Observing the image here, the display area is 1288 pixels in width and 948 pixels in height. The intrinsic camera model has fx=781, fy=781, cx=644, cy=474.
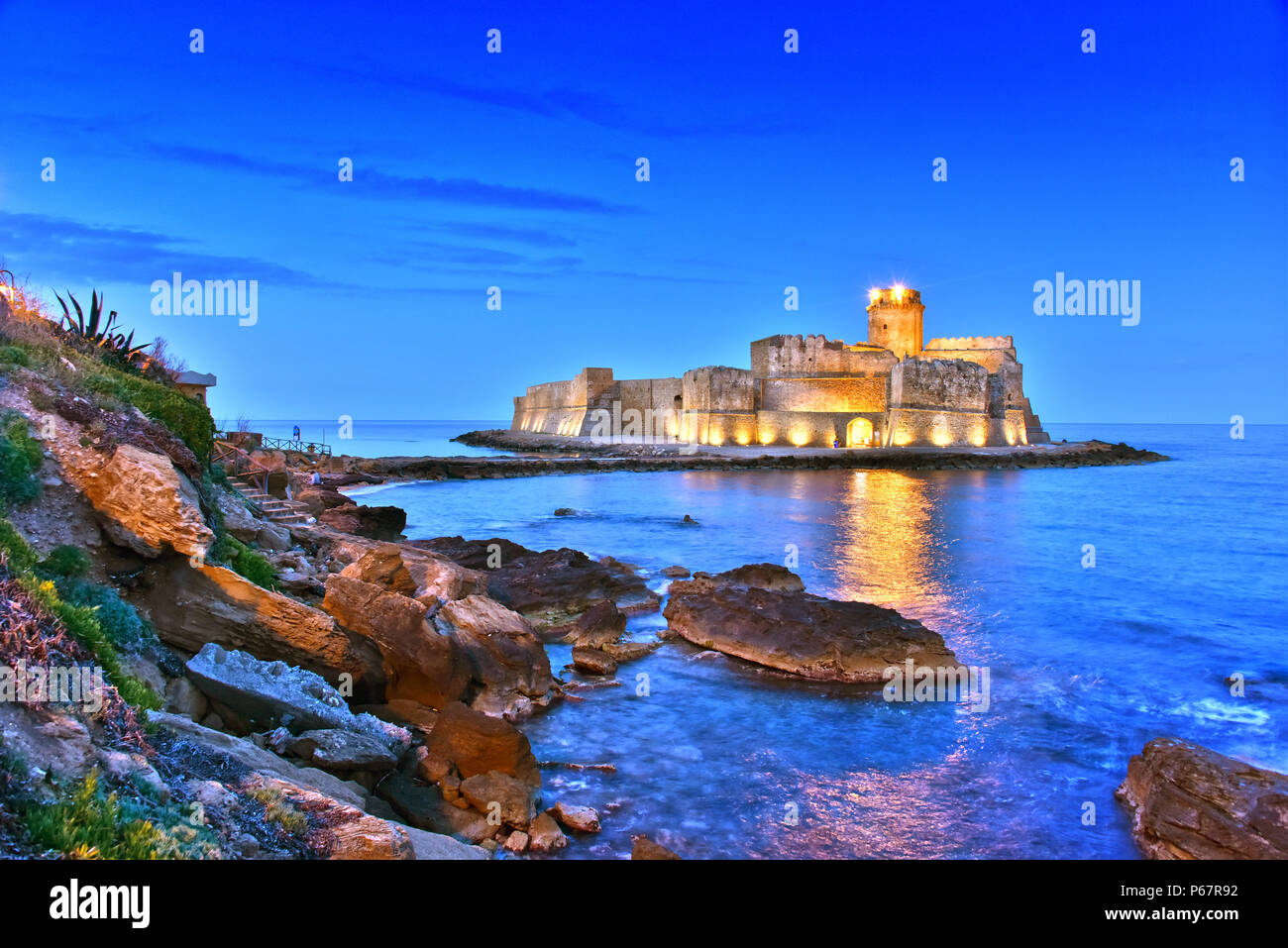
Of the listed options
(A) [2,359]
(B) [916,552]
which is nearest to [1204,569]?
(B) [916,552]

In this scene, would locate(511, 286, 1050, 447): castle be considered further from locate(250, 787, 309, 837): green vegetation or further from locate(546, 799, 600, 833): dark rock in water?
locate(250, 787, 309, 837): green vegetation

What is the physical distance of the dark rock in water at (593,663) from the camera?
866 centimetres

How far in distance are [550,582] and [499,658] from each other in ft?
12.7

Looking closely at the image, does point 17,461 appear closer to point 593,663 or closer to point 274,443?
point 593,663

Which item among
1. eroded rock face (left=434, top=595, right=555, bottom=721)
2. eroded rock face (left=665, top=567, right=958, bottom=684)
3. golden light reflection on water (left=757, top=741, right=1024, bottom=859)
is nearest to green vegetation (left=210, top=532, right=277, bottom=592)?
eroded rock face (left=434, top=595, right=555, bottom=721)

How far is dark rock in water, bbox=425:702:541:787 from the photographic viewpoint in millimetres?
5363

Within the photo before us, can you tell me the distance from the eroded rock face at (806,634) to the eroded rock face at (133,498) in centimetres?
593

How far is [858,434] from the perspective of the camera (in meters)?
44.8

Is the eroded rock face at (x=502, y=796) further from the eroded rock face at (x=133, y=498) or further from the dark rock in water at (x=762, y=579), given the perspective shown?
the dark rock in water at (x=762, y=579)

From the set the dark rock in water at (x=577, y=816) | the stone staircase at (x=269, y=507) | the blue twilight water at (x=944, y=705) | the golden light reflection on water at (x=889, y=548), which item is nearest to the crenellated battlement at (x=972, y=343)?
the golden light reflection on water at (x=889, y=548)

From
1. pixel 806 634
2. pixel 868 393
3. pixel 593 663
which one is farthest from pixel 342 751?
pixel 868 393

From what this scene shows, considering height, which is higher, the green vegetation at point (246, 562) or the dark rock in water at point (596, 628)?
the green vegetation at point (246, 562)

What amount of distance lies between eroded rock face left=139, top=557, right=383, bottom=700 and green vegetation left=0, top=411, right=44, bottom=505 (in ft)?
2.97
